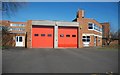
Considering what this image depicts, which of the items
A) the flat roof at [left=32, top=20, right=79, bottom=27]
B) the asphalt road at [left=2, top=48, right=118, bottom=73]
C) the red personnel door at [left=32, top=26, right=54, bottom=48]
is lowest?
the asphalt road at [left=2, top=48, right=118, bottom=73]

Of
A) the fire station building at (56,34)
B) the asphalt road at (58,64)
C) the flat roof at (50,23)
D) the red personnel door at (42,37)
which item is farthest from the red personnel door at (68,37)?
the asphalt road at (58,64)

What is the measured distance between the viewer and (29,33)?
3170 cm

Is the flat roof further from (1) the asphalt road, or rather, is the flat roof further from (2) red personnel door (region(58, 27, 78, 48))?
Result: (1) the asphalt road

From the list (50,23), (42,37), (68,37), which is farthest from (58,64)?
(68,37)

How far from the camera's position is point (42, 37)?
3241 centimetres

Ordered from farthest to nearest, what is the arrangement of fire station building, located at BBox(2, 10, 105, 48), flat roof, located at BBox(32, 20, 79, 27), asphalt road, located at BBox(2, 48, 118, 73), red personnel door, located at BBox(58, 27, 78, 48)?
1. red personnel door, located at BBox(58, 27, 78, 48)
2. flat roof, located at BBox(32, 20, 79, 27)
3. fire station building, located at BBox(2, 10, 105, 48)
4. asphalt road, located at BBox(2, 48, 118, 73)

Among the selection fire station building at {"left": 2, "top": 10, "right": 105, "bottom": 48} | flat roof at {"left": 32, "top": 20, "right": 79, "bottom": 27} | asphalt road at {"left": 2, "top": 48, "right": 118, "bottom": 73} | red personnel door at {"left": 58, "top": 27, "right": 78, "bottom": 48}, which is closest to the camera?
asphalt road at {"left": 2, "top": 48, "right": 118, "bottom": 73}

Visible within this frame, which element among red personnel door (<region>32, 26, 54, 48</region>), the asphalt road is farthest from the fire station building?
the asphalt road

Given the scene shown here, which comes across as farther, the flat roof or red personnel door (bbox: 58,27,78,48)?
red personnel door (bbox: 58,27,78,48)

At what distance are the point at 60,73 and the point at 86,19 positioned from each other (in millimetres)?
29766

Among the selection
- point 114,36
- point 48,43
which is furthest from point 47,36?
point 114,36

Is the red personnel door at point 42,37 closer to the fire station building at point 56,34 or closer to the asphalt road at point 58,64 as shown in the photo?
the fire station building at point 56,34

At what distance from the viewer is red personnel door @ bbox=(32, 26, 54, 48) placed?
32188mm

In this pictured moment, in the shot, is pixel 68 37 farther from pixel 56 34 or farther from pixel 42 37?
pixel 42 37
